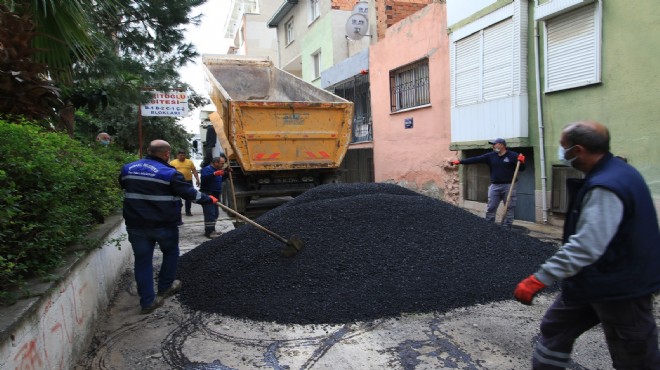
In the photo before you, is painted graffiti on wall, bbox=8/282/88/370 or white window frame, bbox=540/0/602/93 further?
white window frame, bbox=540/0/602/93

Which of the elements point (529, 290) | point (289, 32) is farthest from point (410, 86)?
point (289, 32)

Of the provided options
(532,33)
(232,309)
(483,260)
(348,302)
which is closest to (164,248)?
(232,309)

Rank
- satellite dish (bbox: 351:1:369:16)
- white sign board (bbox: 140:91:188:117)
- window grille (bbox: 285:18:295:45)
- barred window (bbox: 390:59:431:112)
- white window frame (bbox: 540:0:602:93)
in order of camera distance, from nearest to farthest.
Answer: white window frame (bbox: 540:0:602:93) → white sign board (bbox: 140:91:188:117) → barred window (bbox: 390:59:431:112) → satellite dish (bbox: 351:1:369:16) → window grille (bbox: 285:18:295:45)

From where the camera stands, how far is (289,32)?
2062 cm

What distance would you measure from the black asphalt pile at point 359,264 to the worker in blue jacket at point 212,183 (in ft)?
7.24

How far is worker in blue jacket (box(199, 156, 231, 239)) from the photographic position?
7336mm

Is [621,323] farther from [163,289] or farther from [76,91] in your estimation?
[76,91]

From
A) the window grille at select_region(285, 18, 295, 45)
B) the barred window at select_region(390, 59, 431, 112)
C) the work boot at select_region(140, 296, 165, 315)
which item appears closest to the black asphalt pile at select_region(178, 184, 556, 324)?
the work boot at select_region(140, 296, 165, 315)

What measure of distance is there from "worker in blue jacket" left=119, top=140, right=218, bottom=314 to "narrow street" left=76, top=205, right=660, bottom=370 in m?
0.37

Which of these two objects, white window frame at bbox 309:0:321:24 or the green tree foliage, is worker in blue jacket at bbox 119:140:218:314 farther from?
white window frame at bbox 309:0:321:24

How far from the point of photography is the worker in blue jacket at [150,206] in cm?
377

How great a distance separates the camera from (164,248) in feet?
13.0

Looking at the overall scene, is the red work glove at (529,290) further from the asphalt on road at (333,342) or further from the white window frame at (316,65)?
the white window frame at (316,65)

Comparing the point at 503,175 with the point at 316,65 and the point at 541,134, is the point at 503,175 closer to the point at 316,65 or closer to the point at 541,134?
the point at 541,134
